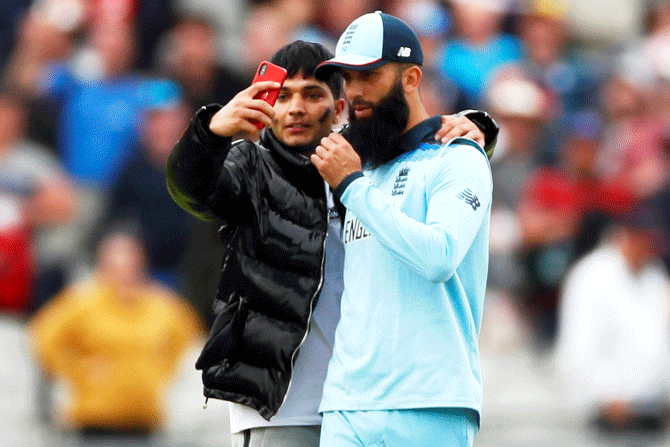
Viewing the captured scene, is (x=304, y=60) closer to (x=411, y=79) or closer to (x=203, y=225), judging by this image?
(x=411, y=79)

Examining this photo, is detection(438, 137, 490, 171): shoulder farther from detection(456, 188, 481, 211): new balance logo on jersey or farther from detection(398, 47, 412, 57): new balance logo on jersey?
detection(398, 47, 412, 57): new balance logo on jersey

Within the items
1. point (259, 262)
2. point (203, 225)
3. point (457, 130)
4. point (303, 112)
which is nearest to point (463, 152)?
point (457, 130)

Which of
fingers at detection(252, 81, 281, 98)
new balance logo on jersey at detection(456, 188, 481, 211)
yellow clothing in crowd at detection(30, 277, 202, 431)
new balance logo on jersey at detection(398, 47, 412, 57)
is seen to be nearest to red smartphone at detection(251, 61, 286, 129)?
fingers at detection(252, 81, 281, 98)

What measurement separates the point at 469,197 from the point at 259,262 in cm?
72

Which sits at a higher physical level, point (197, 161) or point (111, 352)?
point (197, 161)

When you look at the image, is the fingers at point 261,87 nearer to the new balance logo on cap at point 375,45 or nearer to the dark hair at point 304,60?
the new balance logo on cap at point 375,45

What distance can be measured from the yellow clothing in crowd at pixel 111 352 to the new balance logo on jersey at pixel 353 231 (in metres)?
3.89

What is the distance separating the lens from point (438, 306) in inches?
130

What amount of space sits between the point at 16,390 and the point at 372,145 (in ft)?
15.8

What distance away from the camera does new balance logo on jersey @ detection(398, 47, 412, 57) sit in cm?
349

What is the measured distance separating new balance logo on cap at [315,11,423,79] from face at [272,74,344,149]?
0.22 m

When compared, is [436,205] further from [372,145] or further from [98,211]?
[98,211]

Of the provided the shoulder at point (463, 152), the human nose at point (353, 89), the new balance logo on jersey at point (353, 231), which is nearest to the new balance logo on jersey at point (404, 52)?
the human nose at point (353, 89)

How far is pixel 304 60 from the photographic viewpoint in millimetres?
3771
